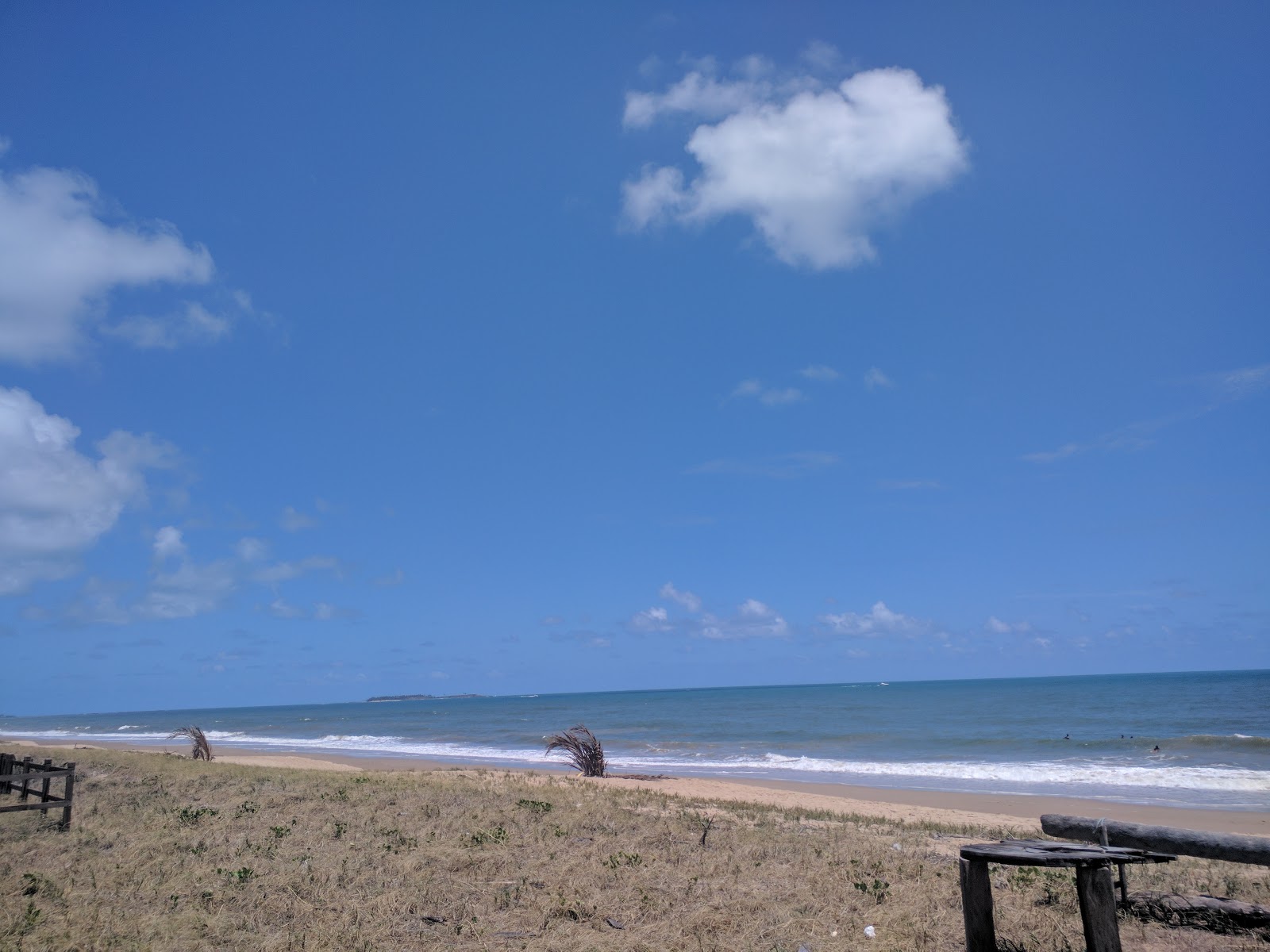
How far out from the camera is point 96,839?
10367mm

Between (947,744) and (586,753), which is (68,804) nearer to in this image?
(586,753)

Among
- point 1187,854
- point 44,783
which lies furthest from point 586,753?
point 1187,854

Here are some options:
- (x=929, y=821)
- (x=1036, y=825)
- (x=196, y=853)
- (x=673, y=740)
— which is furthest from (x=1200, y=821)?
(x=673, y=740)

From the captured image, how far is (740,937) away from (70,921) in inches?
227

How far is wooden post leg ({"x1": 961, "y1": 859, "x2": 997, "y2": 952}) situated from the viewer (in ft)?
19.2

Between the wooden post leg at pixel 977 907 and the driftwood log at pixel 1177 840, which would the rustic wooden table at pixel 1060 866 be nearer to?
the wooden post leg at pixel 977 907

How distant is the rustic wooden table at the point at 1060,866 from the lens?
219 inches

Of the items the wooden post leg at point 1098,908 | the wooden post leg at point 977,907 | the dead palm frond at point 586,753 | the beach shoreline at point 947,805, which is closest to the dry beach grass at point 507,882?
the wooden post leg at point 977,907

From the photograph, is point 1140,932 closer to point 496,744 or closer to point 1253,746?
point 1253,746

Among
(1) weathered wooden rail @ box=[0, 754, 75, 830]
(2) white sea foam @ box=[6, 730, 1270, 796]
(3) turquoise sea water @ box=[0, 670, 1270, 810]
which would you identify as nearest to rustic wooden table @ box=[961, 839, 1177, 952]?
(1) weathered wooden rail @ box=[0, 754, 75, 830]

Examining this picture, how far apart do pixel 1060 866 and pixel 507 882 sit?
206 inches

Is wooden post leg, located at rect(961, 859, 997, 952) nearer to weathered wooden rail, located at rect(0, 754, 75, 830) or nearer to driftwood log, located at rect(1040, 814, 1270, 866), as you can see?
driftwood log, located at rect(1040, 814, 1270, 866)

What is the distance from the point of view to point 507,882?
27.1 feet

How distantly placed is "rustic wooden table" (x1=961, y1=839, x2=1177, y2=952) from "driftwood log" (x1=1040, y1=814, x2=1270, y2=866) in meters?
1.23
